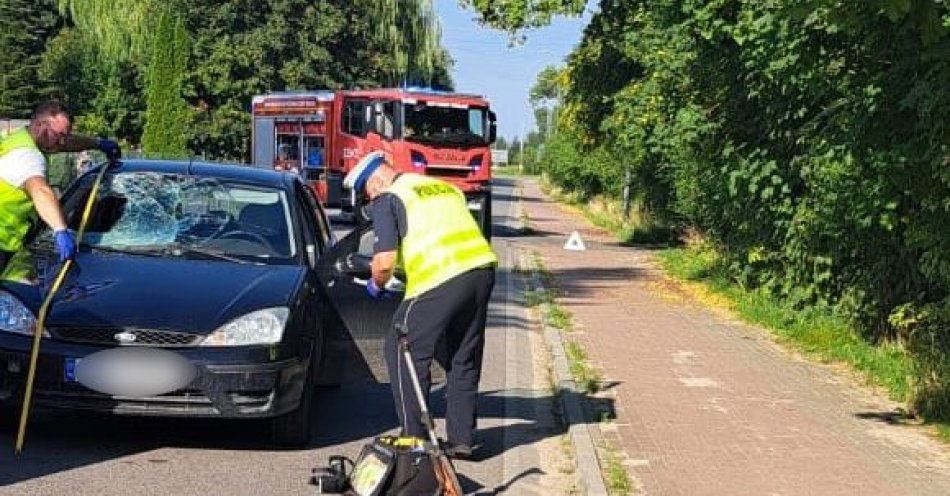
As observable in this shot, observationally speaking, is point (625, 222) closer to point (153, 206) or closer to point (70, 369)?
point (153, 206)

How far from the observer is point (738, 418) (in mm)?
9047

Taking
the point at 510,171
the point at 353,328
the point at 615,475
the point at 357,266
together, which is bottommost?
the point at 510,171

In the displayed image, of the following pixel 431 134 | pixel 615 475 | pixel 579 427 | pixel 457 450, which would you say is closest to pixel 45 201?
pixel 457 450

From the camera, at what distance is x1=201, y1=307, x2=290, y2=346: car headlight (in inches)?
269

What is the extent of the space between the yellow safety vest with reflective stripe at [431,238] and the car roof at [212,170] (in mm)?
2384

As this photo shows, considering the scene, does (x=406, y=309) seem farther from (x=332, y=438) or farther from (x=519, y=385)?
(x=519, y=385)

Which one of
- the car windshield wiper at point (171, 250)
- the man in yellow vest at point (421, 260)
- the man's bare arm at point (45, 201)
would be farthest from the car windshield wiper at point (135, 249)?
the man in yellow vest at point (421, 260)

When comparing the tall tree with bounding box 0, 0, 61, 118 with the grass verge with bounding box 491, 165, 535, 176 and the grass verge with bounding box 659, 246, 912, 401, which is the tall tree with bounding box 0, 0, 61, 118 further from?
the grass verge with bounding box 491, 165, 535, 176

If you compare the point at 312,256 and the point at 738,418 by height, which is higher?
the point at 312,256

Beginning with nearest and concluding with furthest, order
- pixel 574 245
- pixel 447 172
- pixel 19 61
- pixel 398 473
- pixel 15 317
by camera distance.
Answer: pixel 398 473
pixel 15 317
pixel 574 245
pixel 447 172
pixel 19 61

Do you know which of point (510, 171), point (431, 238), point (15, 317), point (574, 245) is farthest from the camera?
point (510, 171)

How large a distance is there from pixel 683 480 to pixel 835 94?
540 cm

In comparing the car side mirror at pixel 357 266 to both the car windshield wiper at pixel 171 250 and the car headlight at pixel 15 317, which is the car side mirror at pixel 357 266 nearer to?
the car windshield wiper at pixel 171 250

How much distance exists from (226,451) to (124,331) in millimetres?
1072
